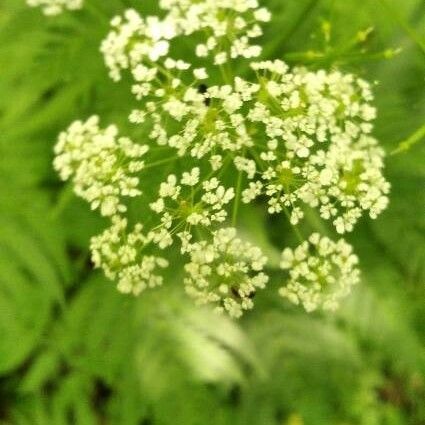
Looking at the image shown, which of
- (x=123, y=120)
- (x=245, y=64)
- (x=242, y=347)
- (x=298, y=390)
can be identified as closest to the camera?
(x=245, y=64)

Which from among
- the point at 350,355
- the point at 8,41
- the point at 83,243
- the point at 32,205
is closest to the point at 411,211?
the point at 350,355

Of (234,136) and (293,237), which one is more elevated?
(234,136)

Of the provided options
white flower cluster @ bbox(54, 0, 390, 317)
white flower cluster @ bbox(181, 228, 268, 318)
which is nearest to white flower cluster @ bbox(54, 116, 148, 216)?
white flower cluster @ bbox(54, 0, 390, 317)

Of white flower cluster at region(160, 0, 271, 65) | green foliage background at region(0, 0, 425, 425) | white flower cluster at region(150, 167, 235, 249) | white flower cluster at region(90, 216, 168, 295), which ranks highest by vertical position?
white flower cluster at region(160, 0, 271, 65)

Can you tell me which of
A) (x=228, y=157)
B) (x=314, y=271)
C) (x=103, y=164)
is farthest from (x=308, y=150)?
(x=103, y=164)

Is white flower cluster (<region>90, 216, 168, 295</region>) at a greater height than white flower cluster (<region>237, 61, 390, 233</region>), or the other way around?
white flower cluster (<region>237, 61, 390, 233</region>)

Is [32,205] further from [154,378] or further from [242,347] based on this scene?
[242,347]

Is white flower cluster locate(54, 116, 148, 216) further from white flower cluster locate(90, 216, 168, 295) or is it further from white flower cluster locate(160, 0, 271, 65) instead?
white flower cluster locate(160, 0, 271, 65)
